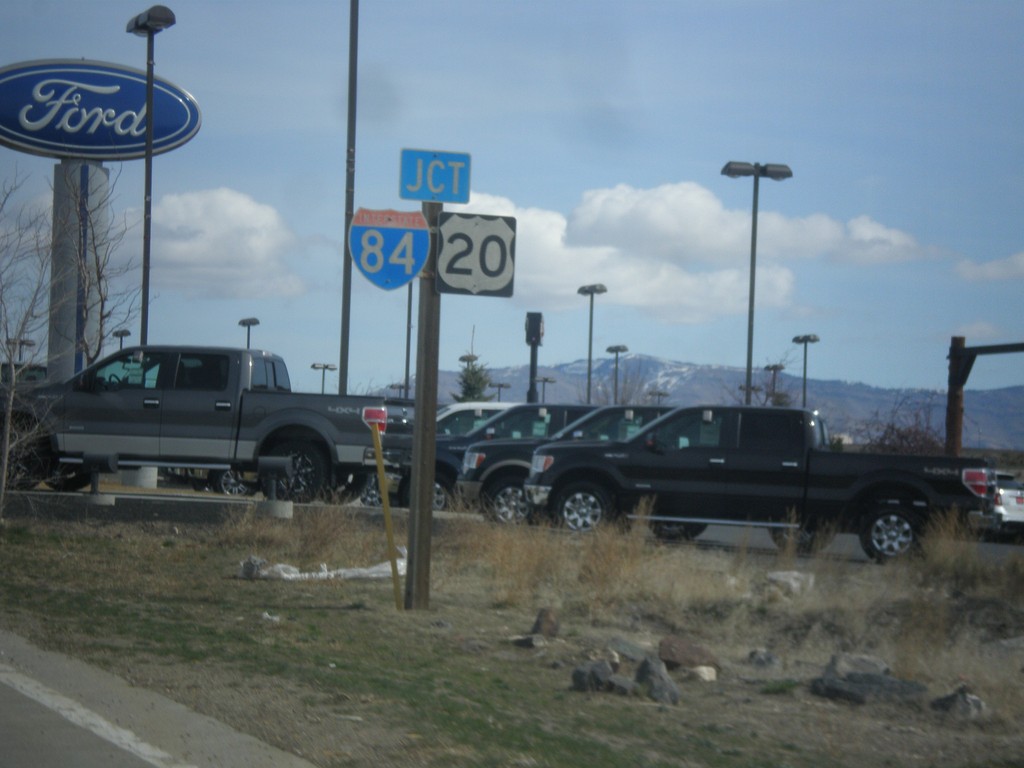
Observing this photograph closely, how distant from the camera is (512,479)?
1823 centimetres

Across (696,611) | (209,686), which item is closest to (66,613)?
(209,686)

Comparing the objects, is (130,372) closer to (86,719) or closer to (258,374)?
(258,374)

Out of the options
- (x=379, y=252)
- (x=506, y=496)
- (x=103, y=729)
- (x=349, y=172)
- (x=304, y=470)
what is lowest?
(x=103, y=729)

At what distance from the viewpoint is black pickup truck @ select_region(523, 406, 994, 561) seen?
1588 centimetres

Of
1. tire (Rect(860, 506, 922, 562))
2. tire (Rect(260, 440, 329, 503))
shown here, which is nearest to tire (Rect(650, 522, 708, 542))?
tire (Rect(860, 506, 922, 562))

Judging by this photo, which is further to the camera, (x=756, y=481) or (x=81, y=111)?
(x=81, y=111)

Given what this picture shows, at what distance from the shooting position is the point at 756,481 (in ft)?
54.0

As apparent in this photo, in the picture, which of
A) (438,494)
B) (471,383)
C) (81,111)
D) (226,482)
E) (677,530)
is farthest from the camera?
(471,383)

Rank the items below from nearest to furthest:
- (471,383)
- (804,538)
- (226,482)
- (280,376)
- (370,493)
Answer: (804,538) < (370,493) < (280,376) < (226,482) < (471,383)

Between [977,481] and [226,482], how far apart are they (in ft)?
37.5

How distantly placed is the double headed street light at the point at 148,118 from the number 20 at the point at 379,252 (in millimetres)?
16934

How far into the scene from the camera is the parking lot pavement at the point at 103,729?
593 centimetres

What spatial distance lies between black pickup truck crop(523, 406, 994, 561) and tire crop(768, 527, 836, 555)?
29mm

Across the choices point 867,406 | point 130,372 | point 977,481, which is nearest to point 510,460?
point 130,372
